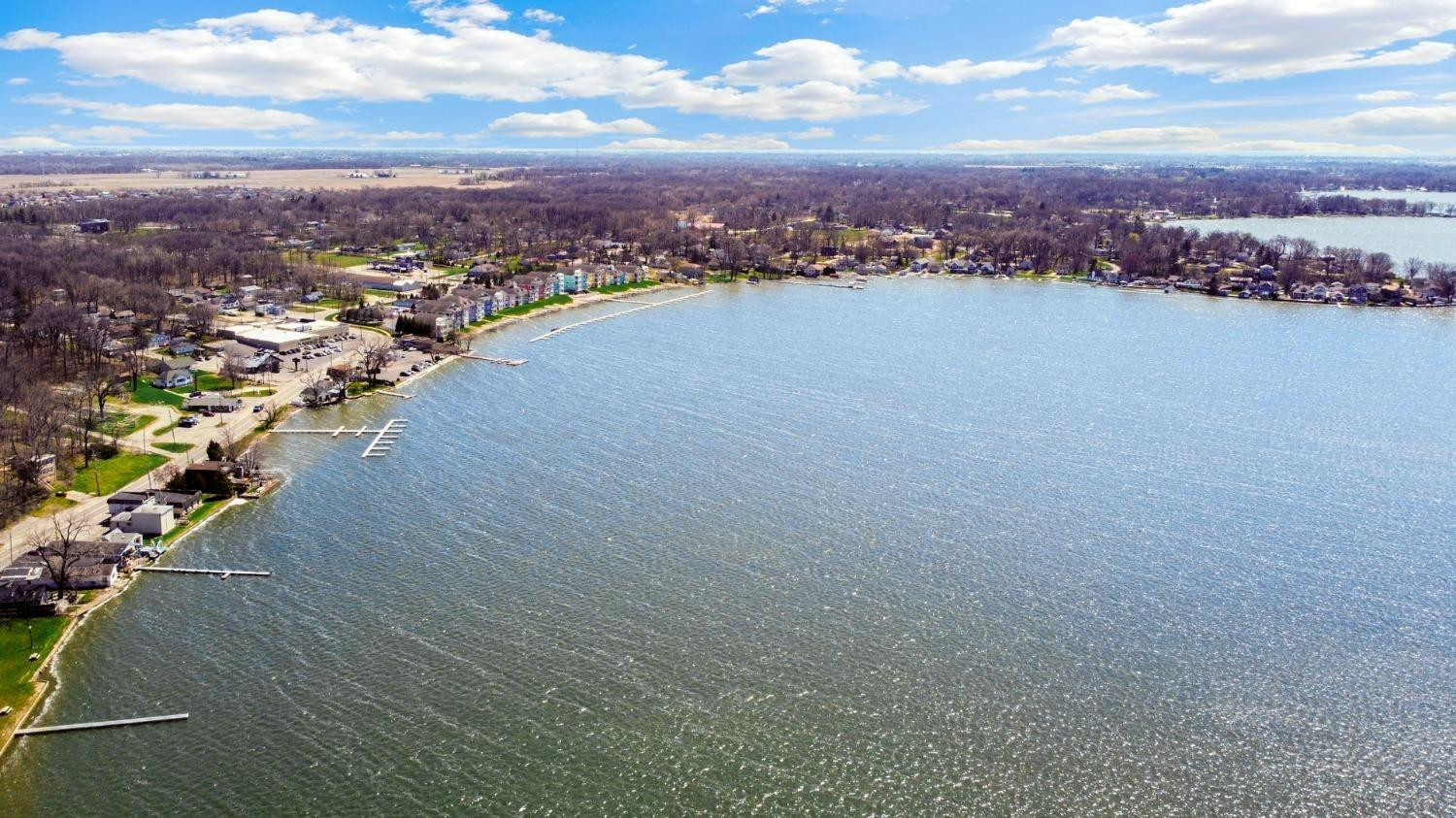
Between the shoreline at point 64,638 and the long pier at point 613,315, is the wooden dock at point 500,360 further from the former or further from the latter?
the shoreline at point 64,638

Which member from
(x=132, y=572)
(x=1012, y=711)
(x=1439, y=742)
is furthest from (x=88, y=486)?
(x=1439, y=742)

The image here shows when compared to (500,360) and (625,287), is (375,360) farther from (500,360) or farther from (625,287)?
(625,287)

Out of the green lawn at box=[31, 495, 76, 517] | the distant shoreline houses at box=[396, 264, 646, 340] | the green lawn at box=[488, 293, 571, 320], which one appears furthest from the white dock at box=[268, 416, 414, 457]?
the green lawn at box=[488, 293, 571, 320]

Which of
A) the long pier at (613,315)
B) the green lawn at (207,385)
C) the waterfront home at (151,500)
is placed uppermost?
the long pier at (613,315)

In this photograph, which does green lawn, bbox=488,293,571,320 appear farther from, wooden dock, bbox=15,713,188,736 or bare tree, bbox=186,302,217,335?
wooden dock, bbox=15,713,188,736

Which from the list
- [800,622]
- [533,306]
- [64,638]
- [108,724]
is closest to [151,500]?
[64,638]

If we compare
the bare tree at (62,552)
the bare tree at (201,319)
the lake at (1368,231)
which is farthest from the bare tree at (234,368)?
the lake at (1368,231)

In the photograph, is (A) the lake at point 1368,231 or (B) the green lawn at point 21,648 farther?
(A) the lake at point 1368,231
